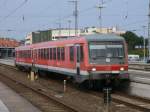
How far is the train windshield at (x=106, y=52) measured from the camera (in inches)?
907

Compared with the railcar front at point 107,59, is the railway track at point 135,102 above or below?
below

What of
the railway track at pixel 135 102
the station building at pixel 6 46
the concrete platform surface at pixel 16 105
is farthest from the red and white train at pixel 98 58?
the station building at pixel 6 46

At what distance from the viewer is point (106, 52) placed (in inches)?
912

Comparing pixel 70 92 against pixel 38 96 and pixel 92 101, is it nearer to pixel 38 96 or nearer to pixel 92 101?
pixel 38 96

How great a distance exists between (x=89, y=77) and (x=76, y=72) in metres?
1.96

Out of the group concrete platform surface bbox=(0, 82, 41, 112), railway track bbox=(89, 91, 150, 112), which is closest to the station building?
concrete platform surface bbox=(0, 82, 41, 112)

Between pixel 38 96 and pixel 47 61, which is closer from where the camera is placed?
pixel 38 96

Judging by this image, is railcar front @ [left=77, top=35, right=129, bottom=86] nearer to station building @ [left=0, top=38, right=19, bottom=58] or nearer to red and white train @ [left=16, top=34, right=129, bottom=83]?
red and white train @ [left=16, top=34, right=129, bottom=83]

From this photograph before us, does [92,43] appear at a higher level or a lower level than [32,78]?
higher

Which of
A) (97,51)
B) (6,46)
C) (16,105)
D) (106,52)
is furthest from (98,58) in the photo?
(6,46)

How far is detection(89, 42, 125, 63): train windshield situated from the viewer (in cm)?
2303

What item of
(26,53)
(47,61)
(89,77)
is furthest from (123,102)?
(26,53)

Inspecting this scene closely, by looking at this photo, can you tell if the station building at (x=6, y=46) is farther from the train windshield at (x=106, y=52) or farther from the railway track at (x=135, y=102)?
the railway track at (x=135, y=102)

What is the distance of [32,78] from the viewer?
36031mm
